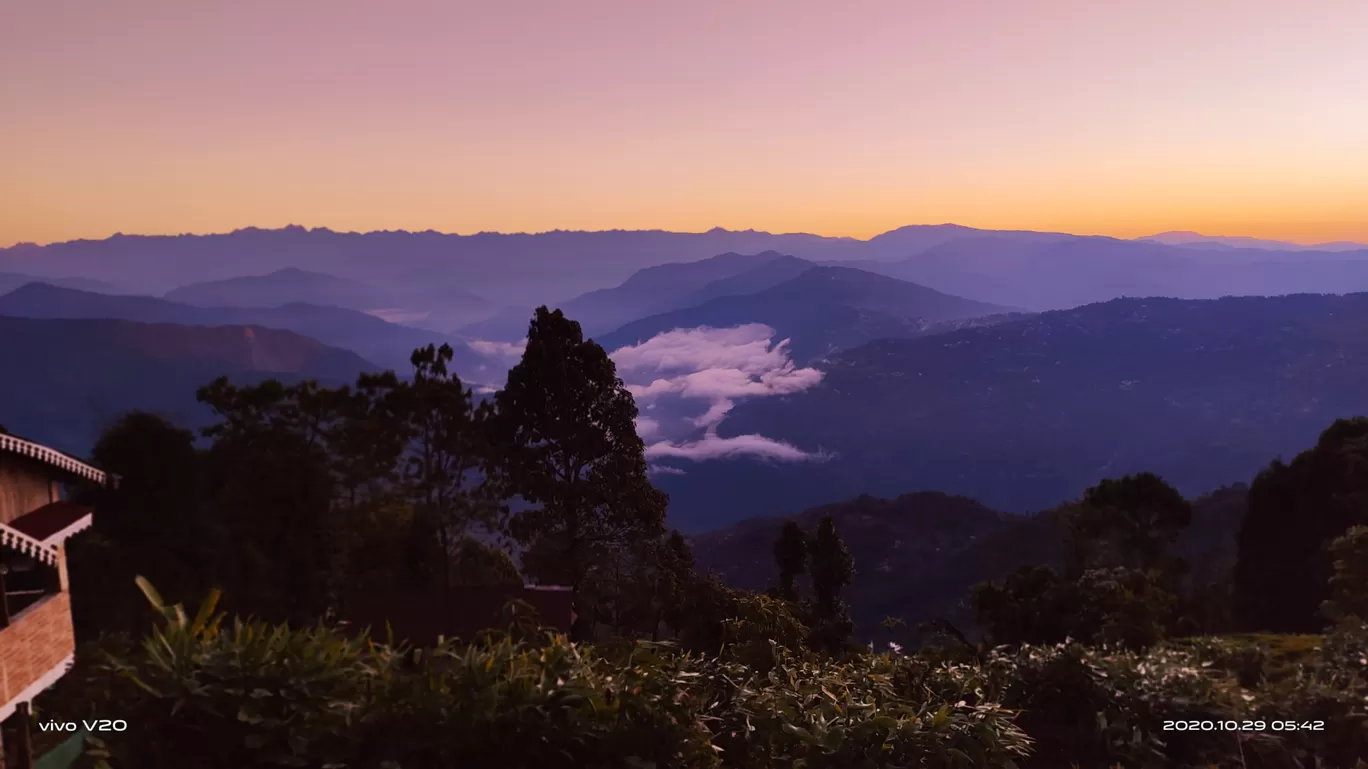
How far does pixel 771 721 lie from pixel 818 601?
94.2 ft

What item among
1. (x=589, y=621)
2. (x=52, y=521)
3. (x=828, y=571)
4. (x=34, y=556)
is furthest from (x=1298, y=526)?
(x=34, y=556)

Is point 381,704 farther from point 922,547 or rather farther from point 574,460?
point 922,547

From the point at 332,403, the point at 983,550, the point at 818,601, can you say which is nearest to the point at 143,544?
the point at 332,403

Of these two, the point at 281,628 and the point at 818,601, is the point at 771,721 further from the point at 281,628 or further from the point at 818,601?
the point at 818,601

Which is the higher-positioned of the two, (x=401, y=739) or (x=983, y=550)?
(x=401, y=739)

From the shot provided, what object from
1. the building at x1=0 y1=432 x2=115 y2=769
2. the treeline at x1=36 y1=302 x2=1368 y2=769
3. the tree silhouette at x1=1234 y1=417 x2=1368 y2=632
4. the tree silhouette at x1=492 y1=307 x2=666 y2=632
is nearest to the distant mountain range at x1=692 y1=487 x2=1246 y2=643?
the tree silhouette at x1=1234 y1=417 x2=1368 y2=632

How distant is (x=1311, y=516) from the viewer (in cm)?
3775

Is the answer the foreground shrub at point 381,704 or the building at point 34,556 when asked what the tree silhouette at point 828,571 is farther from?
the foreground shrub at point 381,704

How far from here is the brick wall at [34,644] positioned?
6594 mm

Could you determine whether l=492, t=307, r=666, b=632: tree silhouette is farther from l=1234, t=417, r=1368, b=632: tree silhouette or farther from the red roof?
l=1234, t=417, r=1368, b=632: tree silhouette

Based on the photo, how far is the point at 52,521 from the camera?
732 centimetres

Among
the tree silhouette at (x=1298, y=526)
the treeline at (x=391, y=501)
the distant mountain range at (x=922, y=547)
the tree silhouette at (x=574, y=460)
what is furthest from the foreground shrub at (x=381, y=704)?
the distant mountain range at (x=922, y=547)

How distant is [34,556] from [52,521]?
25.9 inches

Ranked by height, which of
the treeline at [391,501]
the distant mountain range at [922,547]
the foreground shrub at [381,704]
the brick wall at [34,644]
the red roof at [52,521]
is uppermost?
the foreground shrub at [381,704]
